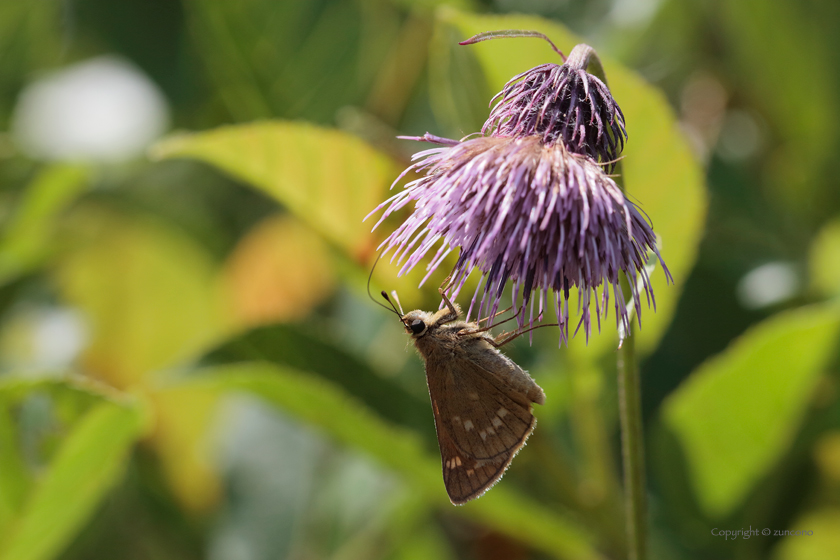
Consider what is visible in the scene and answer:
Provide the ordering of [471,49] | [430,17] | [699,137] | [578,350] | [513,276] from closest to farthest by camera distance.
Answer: [513,276], [471,49], [578,350], [430,17], [699,137]

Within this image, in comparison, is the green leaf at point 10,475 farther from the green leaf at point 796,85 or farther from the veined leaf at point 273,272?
the green leaf at point 796,85

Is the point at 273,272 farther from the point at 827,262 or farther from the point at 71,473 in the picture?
the point at 827,262

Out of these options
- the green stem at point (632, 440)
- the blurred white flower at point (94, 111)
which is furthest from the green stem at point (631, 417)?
the blurred white flower at point (94, 111)

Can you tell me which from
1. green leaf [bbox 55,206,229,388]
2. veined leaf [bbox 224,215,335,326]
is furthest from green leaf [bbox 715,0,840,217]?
green leaf [bbox 55,206,229,388]

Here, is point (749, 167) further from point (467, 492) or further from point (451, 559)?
point (467, 492)

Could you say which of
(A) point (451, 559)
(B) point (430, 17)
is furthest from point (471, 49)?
(A) point (451, 559)
